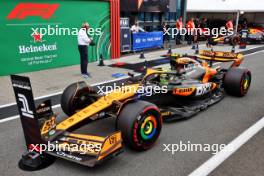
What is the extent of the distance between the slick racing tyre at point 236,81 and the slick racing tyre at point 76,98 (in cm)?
311

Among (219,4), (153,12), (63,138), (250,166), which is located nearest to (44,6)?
(63,138)

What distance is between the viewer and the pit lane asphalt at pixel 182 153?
3600 mm

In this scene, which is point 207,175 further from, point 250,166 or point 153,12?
point 153,12

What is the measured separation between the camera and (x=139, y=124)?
12.7 ft

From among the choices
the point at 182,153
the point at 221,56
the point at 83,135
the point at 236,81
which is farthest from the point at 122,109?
the point at 221,56

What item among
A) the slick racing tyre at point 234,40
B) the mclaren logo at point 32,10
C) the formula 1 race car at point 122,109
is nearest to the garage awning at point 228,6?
the slick racing tyre at point 234,40

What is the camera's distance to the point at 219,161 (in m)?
3.85

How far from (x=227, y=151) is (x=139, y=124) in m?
1.35

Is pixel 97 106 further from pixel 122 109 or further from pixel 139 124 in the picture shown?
pixel 139 124

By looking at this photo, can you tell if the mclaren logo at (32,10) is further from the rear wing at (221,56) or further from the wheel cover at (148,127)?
the wheel cover at (148,127)

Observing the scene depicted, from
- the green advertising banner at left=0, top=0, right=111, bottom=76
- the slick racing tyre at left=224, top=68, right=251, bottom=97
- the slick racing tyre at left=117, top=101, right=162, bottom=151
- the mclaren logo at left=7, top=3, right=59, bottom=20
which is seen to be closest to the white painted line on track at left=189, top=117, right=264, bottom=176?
the slick racing tyre at left=117, top=101, right=162, bottom=151

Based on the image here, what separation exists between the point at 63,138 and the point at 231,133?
2.72 metres

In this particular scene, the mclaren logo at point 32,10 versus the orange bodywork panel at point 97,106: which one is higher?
the mclaren logo at point 32,10

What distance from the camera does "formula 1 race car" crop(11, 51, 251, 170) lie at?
342cm
